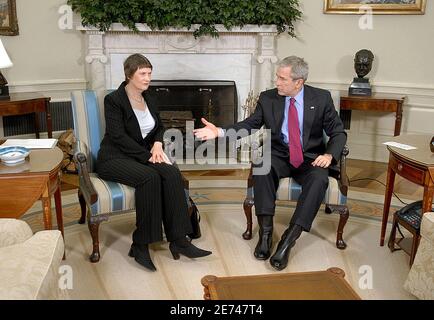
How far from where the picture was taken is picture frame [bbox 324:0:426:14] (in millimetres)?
4914

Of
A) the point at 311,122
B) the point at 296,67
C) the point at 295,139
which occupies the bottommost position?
the point at 295,139

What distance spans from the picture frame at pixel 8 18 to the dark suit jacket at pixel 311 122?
296 cm

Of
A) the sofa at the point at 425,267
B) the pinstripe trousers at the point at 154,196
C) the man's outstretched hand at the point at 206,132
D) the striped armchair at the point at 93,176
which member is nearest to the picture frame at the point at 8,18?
the striped armchair at the point at 93,176

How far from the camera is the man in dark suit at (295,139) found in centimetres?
306

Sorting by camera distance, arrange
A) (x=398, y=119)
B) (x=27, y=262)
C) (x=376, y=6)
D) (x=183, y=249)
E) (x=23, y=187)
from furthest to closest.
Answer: (x=376, y=6)
(x=398, y=119)
(x=183, y=249)
(x=23, y=187)
(x=27, y=262)

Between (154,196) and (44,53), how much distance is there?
3018 millimetres

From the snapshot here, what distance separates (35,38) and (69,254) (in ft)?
9.59

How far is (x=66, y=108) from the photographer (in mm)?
5473

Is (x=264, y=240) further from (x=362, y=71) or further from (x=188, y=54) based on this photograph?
(x=188, y=54)

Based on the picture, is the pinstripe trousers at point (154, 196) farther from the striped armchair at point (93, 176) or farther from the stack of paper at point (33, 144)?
the stack of paper at point (33, 144)

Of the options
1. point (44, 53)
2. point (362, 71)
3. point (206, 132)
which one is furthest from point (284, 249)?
point (44, 53)

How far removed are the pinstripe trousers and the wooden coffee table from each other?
3.25 feet

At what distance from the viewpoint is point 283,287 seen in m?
2.00

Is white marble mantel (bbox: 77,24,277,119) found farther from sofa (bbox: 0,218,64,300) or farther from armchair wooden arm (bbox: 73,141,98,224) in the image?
sofa (bbox: 0,218,64,300)
